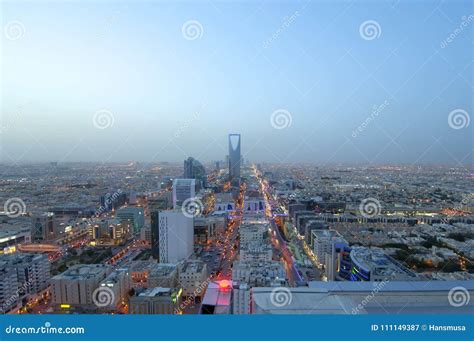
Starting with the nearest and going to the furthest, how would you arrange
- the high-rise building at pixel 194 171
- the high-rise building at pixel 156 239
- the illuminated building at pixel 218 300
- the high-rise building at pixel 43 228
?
1. the illuminated building at pixel 218 300
2. the high-rise building at pixel 156 239
3. the high-rise building at pixel 43 228
4. the high-rise building at pixel 194 171

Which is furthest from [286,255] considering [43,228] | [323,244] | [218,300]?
[43,228]

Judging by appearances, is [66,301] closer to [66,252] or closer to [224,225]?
[66,252]

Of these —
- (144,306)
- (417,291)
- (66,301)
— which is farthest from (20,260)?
(417,291)

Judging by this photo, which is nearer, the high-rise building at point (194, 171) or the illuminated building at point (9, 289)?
the illuminated building at point (9, 289)

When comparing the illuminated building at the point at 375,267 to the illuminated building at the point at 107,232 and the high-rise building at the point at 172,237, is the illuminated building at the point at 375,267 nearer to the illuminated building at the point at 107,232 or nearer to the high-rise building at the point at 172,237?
the high-rise building at the point at 172,237

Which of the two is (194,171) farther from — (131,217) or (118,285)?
(118,285)

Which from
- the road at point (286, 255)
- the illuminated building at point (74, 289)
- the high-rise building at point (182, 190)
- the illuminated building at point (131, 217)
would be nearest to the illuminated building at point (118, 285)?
the illuminated building at point (74, 289)

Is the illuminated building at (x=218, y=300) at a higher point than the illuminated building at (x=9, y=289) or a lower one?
higher
